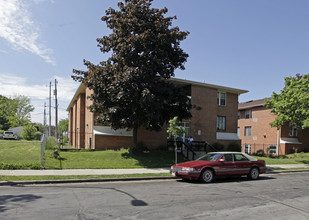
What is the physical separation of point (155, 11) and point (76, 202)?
549 inches

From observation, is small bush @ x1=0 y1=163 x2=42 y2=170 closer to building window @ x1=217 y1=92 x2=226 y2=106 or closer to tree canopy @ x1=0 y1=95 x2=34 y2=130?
building window @ x1=217 y1=92 x2=226 y2=106

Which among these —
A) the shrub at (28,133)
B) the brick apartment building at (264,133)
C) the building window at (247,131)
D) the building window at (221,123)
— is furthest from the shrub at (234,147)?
the shrub at (28,133)

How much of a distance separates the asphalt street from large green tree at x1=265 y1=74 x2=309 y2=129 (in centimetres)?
1533

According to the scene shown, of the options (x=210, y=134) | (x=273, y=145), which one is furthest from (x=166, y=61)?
(x=273, y=145)

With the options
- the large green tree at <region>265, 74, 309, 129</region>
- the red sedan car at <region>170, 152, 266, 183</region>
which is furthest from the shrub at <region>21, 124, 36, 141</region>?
the large green tree at <region>265, 74, 309, 129</region>

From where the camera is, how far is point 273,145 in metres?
32.9

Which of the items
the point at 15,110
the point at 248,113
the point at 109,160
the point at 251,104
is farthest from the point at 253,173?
the point at 15,110

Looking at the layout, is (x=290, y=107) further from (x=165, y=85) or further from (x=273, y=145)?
(x=165, y=85)

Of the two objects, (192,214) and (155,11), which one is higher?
(155,11)

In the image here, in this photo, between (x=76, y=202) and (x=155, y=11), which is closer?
(x=76, y=202)

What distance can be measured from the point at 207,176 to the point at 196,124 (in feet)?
48.4

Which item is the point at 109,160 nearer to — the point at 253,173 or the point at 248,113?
the point at 253,173

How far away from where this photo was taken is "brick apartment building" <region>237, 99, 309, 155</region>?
106 ft

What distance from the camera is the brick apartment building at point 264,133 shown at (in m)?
32.2
